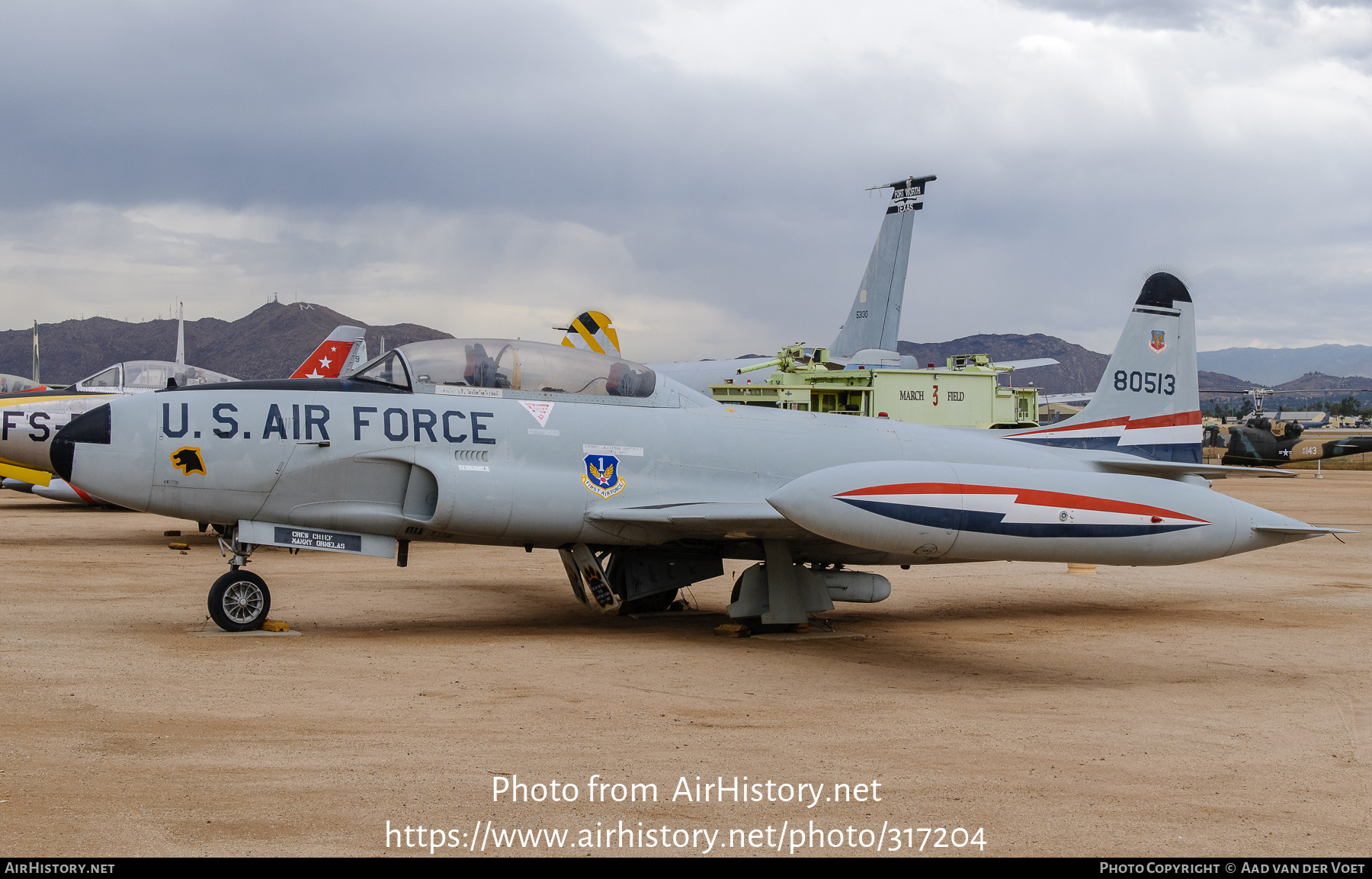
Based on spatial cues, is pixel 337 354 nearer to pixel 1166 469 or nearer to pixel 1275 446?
pixel 1166 469

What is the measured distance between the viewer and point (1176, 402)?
1182cm

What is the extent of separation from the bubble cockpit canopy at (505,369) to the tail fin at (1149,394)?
178 inches

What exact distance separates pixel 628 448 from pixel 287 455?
2861mm

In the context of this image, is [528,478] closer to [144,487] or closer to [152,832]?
[144,487]

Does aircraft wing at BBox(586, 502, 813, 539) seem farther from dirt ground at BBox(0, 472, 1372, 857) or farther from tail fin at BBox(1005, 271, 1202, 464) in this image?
tail fin at BBox(1005, 271, 1202, 464)

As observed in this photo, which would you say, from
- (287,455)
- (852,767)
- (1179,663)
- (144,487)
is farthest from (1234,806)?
(144,487)

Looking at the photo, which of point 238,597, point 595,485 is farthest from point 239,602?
point 595,485

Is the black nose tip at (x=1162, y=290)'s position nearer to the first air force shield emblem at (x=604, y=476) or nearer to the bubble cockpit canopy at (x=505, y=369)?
the bubble cockpit canopy at (x=505, y=369)

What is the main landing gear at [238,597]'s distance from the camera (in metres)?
8.93

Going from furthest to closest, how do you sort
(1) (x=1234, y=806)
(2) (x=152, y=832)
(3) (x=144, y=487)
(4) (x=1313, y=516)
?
(4) (x=1313, y=516) → (3) (x=144, y=487) → (1) (x=1234, y=806) → (2) (x=152, y=832)

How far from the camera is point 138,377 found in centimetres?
2112

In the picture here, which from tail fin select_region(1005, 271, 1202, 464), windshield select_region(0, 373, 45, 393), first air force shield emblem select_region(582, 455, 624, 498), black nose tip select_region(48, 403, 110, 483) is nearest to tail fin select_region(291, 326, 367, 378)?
windshield select_region(0, 373, 45, 393)

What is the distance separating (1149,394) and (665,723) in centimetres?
776

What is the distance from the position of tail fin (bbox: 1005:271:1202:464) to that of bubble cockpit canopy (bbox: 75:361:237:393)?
15.5 meters
